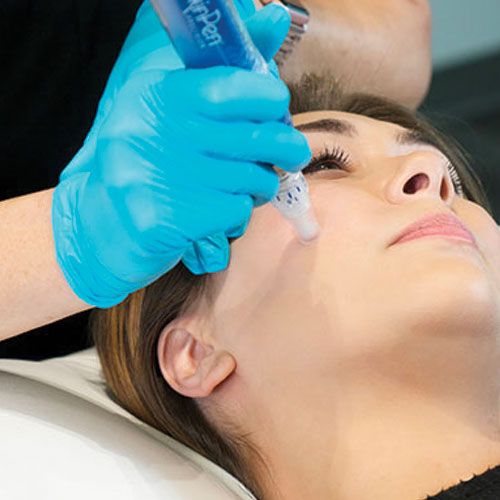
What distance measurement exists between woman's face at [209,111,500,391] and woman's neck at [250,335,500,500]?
28mm

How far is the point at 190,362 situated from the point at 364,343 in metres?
0.32

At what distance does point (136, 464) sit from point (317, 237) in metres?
0.44

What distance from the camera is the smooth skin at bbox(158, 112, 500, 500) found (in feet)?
3.73

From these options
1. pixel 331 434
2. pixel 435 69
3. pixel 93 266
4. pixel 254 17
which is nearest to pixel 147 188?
pixel 93 266

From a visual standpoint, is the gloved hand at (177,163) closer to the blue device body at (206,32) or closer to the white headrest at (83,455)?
the blue device body at (206,32)

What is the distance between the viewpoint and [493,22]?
3736mm

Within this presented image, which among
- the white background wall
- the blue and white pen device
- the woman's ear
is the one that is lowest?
the white background wall

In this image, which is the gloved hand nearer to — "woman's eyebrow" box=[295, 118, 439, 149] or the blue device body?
the blue device body

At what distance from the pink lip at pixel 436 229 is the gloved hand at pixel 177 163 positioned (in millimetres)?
234

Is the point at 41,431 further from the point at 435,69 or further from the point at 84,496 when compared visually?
the point at 435,69

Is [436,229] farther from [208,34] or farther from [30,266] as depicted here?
[30,266]

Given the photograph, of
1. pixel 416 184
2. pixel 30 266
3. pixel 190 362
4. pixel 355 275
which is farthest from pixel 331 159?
pixel 30 266

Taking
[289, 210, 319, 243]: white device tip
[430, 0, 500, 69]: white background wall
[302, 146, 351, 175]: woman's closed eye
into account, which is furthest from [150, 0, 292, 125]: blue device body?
[430, 0, 500, 69]: white background wall

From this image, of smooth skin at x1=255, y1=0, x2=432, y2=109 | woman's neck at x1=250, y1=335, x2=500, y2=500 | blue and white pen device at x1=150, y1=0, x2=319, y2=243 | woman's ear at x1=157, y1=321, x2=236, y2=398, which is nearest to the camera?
blue and white pen device at x1=150, y1=0, x2=319, y2=243
